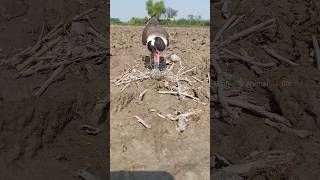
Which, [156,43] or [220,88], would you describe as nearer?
[220,88]

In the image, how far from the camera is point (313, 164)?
542 centimetres

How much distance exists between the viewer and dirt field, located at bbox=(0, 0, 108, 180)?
18.3 ft

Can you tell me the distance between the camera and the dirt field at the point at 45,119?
557 cm

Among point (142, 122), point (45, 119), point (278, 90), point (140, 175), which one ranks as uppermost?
point (278, 90)

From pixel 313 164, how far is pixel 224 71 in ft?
8.85

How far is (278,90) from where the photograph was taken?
21.1ft

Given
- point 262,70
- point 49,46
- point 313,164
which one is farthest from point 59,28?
point 313,164

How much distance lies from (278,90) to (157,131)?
2375 millimetres

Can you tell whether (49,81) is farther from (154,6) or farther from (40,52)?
(154,6)

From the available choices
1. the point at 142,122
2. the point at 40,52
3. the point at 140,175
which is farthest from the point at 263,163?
the point at 40,52

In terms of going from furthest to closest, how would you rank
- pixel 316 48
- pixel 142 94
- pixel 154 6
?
pixel 154 6
pixel 142 94
pixel 316 48

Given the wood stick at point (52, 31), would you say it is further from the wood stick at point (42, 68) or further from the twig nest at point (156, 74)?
the twig nest at point (156, 74)

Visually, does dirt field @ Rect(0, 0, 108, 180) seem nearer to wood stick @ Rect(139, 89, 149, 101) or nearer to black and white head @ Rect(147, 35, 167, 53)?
wood stick @ Rect(139, 89, 149, 101)

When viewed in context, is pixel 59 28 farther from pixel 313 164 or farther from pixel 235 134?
pixel 313 164
